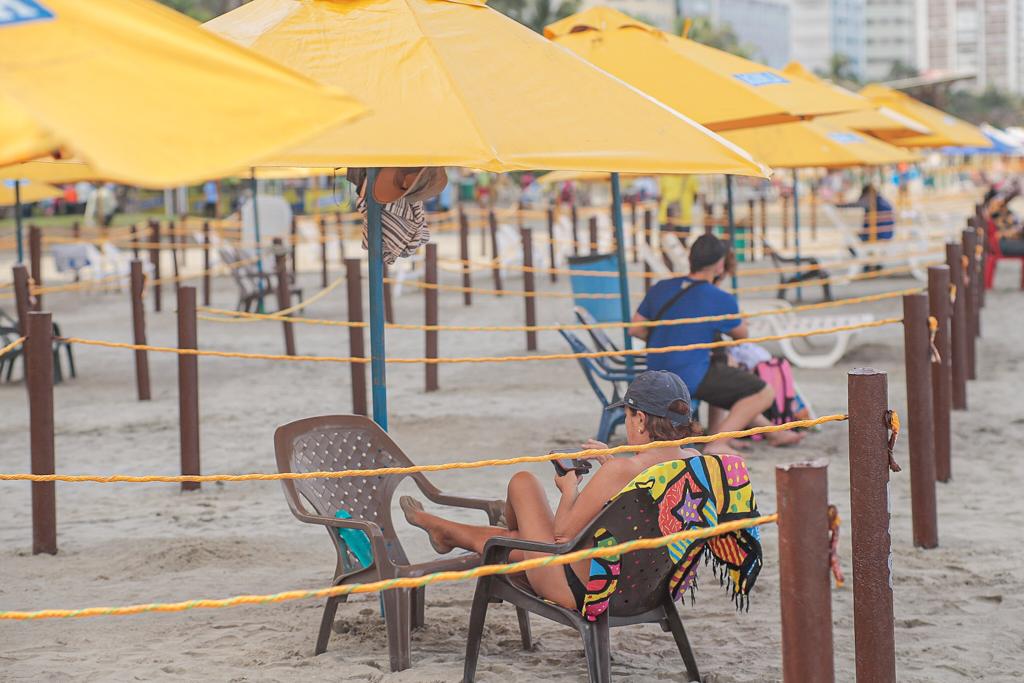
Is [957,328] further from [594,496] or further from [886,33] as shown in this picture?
[886,33]

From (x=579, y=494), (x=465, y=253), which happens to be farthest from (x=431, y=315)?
(x=465, y=253)

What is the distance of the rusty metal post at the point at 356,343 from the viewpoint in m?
8.03

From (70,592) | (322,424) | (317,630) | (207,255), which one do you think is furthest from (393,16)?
(207,255)

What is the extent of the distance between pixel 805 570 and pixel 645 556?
3.06 feet

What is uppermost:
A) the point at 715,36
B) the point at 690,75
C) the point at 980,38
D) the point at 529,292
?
the point at 980,38

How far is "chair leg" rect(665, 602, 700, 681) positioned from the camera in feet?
12.4

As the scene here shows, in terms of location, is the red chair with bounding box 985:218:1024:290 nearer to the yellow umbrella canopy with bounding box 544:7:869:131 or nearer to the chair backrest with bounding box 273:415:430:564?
the yellow umbrella canopy with bounding box 544:7:869:131

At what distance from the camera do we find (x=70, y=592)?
4875 mm

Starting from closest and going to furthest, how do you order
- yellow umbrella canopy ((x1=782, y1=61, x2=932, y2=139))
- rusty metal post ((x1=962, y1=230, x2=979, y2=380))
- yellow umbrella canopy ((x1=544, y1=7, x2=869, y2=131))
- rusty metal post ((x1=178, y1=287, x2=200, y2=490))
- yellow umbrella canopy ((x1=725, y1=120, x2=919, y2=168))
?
1. rusty metal post ((x1=178, y1=287, x2=200, y2=490))
2. yellow umbrella canopy ((x1=544, y1=7, x2=869, y2=131))
3. yellow umbrella canopy ((x1=725, y1=120, x2=919, y2=168))
4. rusty metal post ((x1=962, y1=230, x2=979, y2=380))
5. yellow umbrella canopy ((x1=782, y1=61, x2=932, y2=139))

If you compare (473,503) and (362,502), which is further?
(362,502)

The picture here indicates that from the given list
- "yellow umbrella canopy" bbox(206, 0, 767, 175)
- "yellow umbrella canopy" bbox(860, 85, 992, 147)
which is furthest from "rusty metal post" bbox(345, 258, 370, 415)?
"yellow umbrella canopy" bbox(860, 85, 992, 147)

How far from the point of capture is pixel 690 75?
23.7 feet

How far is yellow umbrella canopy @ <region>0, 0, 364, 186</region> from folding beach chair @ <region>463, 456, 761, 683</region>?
157cm

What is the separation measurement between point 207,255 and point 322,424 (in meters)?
13.0
